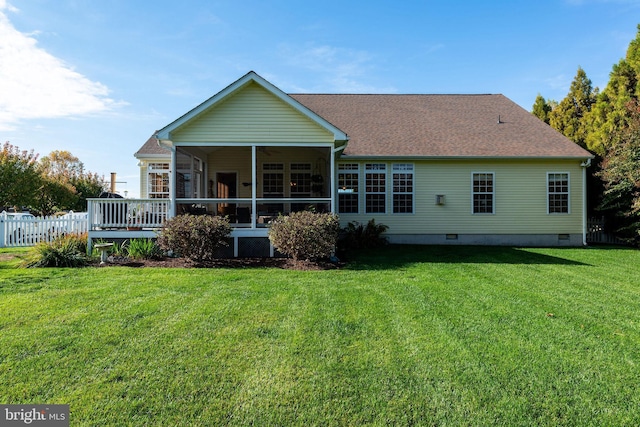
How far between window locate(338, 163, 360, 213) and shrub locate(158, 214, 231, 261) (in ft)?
17.6

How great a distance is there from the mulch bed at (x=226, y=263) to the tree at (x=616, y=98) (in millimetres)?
13286

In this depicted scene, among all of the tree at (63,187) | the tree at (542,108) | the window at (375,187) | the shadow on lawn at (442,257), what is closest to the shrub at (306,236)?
the shadow on lawn at (442,257)

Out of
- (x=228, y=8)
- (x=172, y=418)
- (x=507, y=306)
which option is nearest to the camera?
(x=172, y=418)

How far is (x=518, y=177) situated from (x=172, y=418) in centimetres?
1393

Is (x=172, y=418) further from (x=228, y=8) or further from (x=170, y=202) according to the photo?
(x=228, y=8)

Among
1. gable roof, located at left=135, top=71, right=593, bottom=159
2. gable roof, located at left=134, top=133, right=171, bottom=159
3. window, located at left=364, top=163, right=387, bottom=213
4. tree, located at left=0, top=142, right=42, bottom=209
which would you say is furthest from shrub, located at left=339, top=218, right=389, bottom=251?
tree, located at left=0, top=142, right=42, bottom=209

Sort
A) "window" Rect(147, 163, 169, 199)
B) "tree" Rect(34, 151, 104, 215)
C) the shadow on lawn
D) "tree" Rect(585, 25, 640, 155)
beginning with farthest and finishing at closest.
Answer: "tree" Rect(34, 151, 104, 215) < "tree" Rect(585, 25, 640, 155) < "window" Rect(147, 163, 169, 199) < the shadow on lawn

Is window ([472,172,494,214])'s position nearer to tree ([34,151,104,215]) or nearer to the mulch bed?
the mulch bed

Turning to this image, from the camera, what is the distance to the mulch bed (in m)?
8.42

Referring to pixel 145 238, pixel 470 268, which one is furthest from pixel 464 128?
pixel 145 238

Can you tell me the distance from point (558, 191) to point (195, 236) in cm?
1328

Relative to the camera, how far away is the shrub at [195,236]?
8.50m

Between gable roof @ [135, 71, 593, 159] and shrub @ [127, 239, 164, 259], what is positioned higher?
gable roof @ [135, 71, 593, 159]

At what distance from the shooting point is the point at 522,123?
14.7 meters
